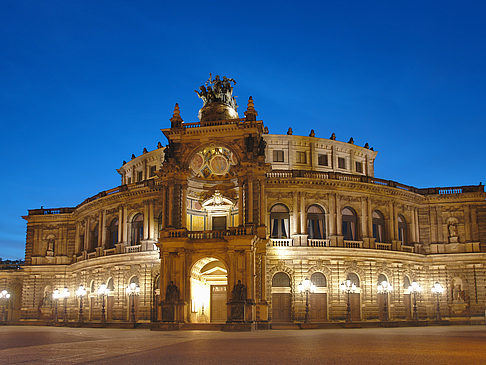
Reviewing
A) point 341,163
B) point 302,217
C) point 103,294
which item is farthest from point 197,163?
point 341,163

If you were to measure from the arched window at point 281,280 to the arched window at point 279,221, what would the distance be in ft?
11.8

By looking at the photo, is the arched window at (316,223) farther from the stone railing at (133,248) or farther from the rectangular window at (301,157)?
the stone railing at (133,248)

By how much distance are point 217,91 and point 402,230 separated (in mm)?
23639

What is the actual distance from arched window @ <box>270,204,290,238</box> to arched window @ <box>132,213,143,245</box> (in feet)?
45.3

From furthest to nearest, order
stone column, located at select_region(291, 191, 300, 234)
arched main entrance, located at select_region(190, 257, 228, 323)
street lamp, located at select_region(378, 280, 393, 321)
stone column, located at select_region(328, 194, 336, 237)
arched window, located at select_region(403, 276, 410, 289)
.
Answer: arched window, located at select_region(403, 276, 410, 289) → stone column, located at select_region(328, 194, 336, 237) → stone column, located at select_region(291, 191, 300, 234) → arched main entrance, located at select_region(190, 257, 228, 323) → street lamp, located at select_region(378, 280, 393, 321)

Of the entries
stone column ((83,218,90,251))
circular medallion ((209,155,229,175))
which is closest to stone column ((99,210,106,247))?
stone column ((83,218,90,251))

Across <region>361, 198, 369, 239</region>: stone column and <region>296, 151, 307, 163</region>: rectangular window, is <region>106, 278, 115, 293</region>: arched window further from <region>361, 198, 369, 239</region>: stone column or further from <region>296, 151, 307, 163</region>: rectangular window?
<region>361, 198, 369, 239</region>: stone column

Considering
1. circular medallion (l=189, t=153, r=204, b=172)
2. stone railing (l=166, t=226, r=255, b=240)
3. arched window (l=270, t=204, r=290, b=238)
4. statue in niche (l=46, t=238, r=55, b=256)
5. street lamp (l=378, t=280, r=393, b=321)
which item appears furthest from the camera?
statue in niche (l=46, t=238, r=55, b=256)

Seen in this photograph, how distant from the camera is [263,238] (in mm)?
46000

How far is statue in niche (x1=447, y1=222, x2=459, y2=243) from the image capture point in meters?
57.7

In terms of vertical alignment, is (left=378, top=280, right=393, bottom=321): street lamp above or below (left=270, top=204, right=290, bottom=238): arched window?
below

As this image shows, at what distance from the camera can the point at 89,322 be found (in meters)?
56.4

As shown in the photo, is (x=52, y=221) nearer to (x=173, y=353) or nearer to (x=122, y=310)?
(x=122, y=310)

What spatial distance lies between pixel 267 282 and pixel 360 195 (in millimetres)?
12811
